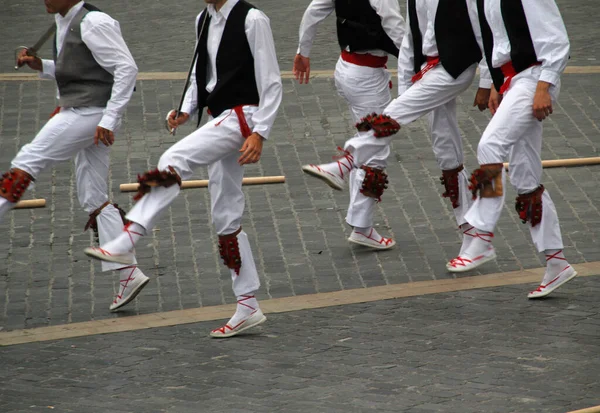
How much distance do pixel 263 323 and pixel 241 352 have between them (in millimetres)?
576

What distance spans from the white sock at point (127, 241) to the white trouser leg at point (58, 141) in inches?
51.2

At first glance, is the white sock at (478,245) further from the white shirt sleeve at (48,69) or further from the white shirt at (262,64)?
the white shirt sleeve at (48,69)

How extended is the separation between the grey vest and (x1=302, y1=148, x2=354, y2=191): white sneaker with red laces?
1440 mm

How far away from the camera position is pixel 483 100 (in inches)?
325

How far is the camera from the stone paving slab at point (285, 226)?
818 cm

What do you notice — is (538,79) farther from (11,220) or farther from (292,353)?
(11,220)

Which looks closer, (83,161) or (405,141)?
(83,161)

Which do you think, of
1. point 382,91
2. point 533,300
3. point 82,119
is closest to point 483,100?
point 382,91

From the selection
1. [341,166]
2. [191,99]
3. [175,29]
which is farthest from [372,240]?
[175,29]

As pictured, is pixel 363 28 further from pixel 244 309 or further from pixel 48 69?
pixel 244 309

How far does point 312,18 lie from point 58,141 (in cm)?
236

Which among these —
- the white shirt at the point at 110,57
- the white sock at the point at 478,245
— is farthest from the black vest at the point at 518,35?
the white shirt at the point at 110,57

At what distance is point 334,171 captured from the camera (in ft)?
24.5

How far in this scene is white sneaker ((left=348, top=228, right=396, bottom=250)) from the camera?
346 inches
